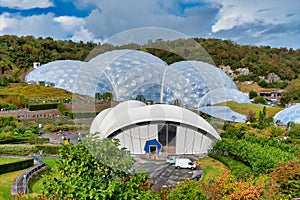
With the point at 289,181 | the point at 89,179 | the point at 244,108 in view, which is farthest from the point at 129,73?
the point at 244,108

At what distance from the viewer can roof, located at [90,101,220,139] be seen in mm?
9791

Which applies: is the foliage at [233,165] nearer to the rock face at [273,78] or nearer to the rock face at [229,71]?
the rock face at [229,71]

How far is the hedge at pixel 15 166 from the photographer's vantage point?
49.1 feet

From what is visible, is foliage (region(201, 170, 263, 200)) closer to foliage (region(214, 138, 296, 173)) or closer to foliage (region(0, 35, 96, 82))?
foliage (region(214, 138, 296, 173))

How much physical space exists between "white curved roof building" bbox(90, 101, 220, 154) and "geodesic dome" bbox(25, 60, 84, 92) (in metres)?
28.6

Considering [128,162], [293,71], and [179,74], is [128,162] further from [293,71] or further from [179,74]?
[293,71]

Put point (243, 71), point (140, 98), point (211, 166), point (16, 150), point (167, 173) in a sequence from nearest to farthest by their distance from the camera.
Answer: point (140, 98) → point (167, 173) → point (211, 166) → point (16, 150) → point (243, 71)

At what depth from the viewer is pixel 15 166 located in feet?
50.5

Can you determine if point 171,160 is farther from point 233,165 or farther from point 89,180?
point 89,180

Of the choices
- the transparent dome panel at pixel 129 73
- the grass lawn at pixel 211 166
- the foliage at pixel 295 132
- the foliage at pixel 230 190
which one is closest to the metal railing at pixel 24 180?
the transparent dome panel at pixel 129 73

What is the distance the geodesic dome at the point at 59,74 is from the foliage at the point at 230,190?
118 ft

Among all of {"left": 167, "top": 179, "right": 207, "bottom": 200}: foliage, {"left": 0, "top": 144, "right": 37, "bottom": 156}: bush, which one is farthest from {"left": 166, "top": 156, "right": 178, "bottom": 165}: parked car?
{"left": 0, "top": 144, "right": 37, "bottom": 156}: bush

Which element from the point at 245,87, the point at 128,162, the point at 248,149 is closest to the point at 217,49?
the point at 245,87

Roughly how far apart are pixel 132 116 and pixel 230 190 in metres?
4.97
